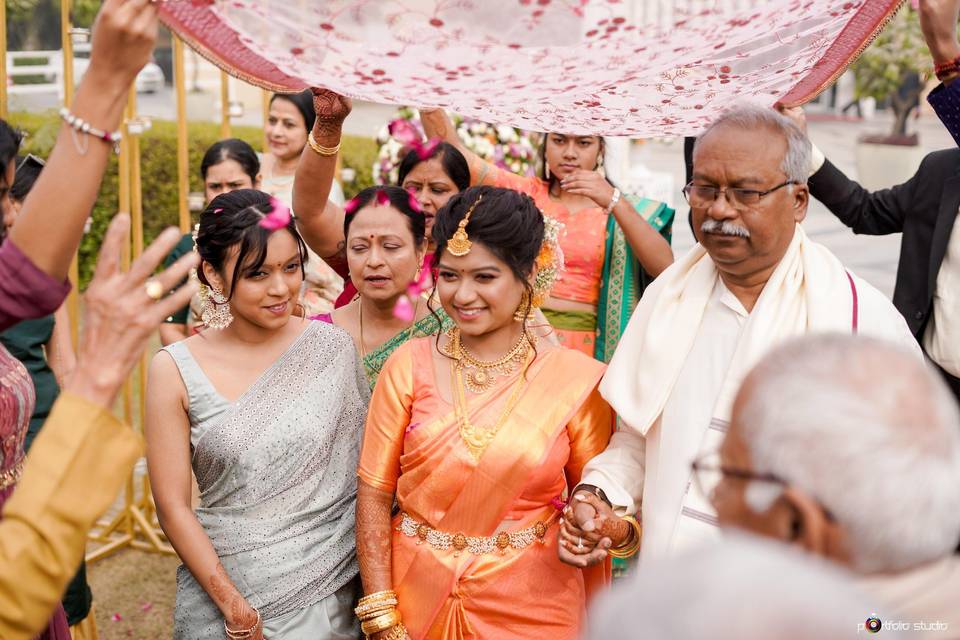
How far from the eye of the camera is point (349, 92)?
106 inches

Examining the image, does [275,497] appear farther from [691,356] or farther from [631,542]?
[691,356]

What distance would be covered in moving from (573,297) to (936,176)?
154cm

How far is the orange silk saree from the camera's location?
2.91 m

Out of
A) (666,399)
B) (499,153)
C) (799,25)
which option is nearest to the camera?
(799,25)

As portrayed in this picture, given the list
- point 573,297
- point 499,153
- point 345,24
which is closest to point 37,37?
point 499,153

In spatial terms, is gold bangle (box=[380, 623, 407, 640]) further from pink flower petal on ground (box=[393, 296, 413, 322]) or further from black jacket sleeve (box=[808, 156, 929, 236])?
black jacket sleeve (box=[808, 156, 929, 236])

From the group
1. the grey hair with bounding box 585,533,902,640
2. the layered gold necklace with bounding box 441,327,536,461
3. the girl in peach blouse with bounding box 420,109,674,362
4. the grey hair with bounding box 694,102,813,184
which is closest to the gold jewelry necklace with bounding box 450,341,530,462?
the layered gold necklace with bounding box 441,327,536,461

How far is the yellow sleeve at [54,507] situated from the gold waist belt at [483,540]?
52.9 inches

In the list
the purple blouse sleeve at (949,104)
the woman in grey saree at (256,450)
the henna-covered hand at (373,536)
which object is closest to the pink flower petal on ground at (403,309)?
the woman in grey saree at (256,450)

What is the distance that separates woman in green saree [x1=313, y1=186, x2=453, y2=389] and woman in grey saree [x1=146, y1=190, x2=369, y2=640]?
0.48 m

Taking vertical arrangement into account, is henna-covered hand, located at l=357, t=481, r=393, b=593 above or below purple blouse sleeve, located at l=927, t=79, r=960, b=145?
below

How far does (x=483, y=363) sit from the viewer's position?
3.09 meters

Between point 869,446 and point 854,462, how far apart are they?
28mm

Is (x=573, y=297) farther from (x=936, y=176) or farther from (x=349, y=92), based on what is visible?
(x=349, y=92)
